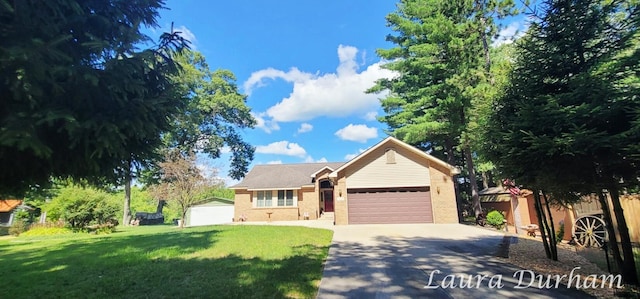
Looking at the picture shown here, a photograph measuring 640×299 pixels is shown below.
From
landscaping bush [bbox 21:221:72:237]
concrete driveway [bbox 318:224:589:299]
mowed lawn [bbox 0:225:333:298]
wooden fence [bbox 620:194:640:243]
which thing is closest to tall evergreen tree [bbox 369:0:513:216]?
wooden fence [bbox 620:194:640:243]

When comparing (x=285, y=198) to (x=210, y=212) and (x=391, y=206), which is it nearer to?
(x=210, y=212)

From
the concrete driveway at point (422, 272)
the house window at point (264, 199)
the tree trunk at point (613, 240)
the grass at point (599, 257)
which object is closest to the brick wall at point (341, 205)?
the concrete driveway at point (422, 272)

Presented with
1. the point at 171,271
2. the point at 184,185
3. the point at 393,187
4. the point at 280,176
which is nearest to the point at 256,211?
the point at 280,176

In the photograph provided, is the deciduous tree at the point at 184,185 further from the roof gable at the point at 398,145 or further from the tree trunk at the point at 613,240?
the tree trunk at the point at 613,240

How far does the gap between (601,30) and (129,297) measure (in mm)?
9750

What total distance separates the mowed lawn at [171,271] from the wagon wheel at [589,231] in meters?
7.87

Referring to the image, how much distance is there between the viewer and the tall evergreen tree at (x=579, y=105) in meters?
5.07

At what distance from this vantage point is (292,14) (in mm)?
14227

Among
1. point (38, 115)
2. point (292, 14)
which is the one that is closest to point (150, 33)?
point (38, 115)

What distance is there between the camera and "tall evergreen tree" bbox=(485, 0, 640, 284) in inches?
199

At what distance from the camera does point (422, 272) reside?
20.5 feet

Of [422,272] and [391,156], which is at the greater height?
[391,156]

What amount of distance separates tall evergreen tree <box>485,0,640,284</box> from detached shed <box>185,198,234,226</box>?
26204 mm

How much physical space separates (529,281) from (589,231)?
5.45 meters
